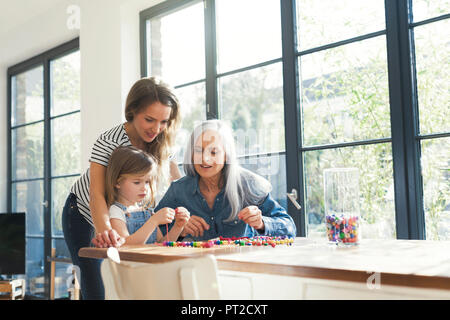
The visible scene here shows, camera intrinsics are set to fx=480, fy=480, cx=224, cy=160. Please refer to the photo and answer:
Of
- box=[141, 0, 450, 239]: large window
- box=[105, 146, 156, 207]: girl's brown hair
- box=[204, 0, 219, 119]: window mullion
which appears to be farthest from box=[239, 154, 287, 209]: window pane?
box=[105, 146, 156, 207]: girl's brown hair

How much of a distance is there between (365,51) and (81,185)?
1558mm

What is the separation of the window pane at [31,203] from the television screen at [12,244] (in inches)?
18.8

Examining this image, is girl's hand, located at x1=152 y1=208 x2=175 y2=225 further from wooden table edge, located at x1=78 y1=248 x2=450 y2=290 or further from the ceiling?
the ceiling

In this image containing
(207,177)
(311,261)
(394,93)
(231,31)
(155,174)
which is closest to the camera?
(311,261)

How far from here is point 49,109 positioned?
15.8ft

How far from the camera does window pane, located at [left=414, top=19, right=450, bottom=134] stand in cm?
219

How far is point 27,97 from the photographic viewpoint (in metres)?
5.21

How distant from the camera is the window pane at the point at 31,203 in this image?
4891 mm

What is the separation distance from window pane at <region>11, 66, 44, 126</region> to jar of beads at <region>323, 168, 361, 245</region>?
14.1 feet

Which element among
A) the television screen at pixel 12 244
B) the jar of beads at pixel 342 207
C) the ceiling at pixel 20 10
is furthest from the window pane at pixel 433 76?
the television screen at pixel 12 244

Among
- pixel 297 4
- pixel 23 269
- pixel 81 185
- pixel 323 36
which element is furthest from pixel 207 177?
pixel 23 269

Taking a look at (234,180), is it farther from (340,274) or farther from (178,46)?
(178,46)

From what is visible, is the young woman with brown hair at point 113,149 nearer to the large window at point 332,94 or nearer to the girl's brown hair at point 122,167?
the girl's brown hair at point 122,167

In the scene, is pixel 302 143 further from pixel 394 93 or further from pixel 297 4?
pixel 297 4
